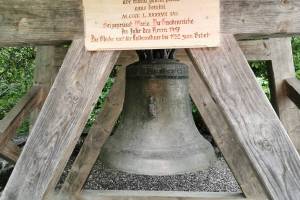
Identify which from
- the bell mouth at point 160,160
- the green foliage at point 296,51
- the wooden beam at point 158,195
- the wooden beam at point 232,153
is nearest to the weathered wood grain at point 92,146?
the wooden beam at point 158,195

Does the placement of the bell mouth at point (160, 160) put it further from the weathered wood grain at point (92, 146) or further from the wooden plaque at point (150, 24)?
the weathered wood grain at point (92, 146)

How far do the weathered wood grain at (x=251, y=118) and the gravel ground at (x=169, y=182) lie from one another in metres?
2.67

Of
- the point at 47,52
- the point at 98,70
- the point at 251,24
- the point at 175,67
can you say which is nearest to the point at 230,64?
the point at 251,24

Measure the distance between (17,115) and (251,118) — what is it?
6.06 ft

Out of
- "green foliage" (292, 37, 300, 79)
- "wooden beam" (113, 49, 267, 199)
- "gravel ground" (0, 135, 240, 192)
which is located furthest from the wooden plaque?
"green foliage" (292, 37, 300, 79)

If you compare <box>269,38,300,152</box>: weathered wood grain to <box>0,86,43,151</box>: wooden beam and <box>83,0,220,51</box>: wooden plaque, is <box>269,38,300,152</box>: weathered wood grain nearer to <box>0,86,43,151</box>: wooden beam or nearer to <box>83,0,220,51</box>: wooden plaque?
<box>83,0,220,51</box>: wooden plaque

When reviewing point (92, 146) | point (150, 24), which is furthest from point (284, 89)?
point (150, 24)

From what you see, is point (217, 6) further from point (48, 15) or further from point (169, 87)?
point (169, 87)

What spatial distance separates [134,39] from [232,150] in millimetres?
1486

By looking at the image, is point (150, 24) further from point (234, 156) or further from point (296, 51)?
point (296, 51)

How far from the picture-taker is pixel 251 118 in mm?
1367

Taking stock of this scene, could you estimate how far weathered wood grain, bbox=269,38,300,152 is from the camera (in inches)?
111

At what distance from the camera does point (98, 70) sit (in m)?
1.43

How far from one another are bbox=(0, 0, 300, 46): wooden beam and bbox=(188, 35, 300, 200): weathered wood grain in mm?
76
